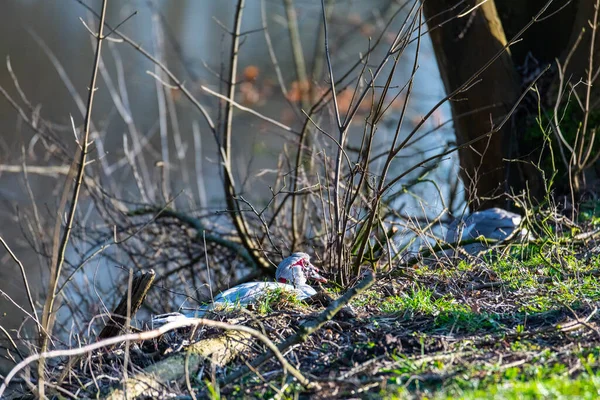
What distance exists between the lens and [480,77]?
7.33m

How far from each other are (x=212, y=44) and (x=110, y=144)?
18.7 ft

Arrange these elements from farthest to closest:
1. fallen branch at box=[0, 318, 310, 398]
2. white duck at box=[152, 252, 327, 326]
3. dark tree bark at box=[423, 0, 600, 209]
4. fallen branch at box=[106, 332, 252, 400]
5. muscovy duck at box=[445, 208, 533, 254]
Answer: dark tree bark at box=[423, 0, 600, 209]
muscovy duck at box=[445, 208, 533, 254]
white duck at box=[152, 252, 327, 326]
fallen branch at box=[106, 332, 252, 400]
fallen branch at box=[0, 318, 310, 398]

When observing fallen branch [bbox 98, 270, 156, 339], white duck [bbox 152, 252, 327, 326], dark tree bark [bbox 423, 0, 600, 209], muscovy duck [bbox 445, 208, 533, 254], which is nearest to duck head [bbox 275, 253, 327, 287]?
white duck [bbox 152, 252, 327, 326]

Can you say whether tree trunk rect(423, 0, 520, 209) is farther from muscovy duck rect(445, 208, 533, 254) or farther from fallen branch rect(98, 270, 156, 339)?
fallen branch rect(98, 270, 156, 339)

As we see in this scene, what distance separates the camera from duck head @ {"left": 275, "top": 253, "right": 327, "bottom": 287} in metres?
4.73

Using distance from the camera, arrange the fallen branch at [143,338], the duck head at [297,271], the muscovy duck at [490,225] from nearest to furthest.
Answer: the fallen branch at [143,338] → the duck head at [297,271] → the muscovy duck at [490,225]

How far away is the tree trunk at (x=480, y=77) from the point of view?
7254 millimetres

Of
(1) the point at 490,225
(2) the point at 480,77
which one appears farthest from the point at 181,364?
(2) the point at 480,77

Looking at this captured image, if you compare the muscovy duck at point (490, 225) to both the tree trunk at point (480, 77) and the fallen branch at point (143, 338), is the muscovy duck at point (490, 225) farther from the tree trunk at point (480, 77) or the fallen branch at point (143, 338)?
the fallen branch at point (143, 338)

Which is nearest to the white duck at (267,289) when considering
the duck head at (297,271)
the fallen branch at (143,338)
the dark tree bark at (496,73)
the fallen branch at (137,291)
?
the duck head at (297,271)

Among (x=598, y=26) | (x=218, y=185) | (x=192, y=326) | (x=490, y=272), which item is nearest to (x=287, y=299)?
(x=192, y=326)

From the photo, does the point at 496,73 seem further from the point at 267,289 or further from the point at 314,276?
the point at 267,289

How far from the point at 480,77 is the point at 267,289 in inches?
154

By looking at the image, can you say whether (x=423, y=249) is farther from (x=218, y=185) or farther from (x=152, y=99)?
(x=152, y=99)
